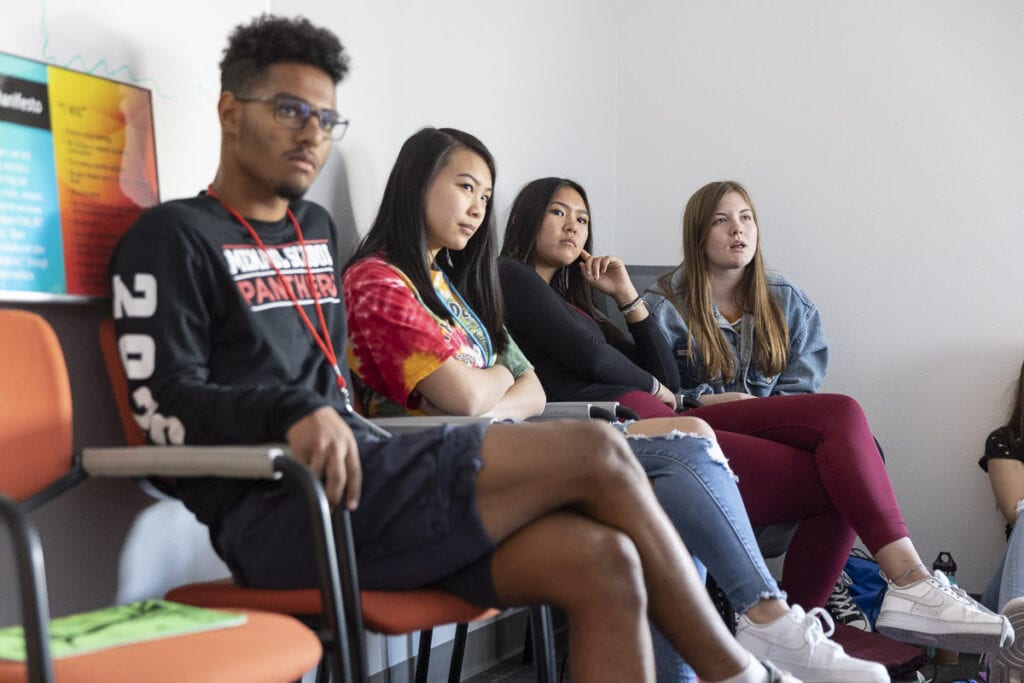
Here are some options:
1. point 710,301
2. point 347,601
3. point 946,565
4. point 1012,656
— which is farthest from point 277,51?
point 946,565

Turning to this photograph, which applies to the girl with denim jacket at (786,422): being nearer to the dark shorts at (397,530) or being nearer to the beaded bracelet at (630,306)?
the beaded bracelet at (630,306)

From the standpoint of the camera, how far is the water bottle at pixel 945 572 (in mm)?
2701

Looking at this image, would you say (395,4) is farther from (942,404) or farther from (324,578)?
(942,404)

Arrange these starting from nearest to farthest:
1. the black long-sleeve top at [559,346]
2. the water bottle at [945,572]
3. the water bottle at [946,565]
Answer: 1. the black long-sleeve top at [559,346]
2. the water bottle at [945,572]
3. the water bottle at [946,565]

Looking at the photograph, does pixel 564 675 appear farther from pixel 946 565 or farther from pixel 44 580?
pixel 44 580

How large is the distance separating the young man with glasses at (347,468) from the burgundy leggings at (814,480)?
825 millimetres

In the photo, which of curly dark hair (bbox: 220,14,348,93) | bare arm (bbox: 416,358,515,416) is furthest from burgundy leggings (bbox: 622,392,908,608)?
curly dark hair (bbox: 220,14,348,93)

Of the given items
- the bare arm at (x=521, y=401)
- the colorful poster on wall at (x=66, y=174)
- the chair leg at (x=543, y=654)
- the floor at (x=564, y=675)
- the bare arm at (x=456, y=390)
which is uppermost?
the colorful poster on wall at (x=66, y=174)

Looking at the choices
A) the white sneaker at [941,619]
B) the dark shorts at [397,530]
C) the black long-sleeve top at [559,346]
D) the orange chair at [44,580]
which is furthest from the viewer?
the black long-sleeve top at [559,346]

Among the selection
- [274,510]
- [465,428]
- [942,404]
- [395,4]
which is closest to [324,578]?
[274,510]

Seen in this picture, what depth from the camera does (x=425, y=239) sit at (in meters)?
2.14

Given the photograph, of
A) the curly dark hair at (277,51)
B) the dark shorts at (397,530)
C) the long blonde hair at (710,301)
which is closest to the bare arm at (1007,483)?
the long blonde hair at (710,301)

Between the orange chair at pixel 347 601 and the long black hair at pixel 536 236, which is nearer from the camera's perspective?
the orange chair at pixel 347 601

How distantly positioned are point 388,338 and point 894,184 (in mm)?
2155
